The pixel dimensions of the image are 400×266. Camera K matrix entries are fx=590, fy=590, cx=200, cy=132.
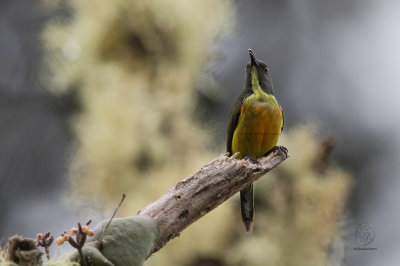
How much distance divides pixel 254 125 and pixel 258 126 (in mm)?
14

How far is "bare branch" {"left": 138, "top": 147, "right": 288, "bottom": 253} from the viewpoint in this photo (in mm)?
863

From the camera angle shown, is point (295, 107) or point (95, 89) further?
point (295, 107)

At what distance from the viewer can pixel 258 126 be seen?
1631 mm

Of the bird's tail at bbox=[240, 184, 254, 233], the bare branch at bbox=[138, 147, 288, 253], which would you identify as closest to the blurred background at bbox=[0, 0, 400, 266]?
the bird's tail at bbox=[240, 184, 254, 233]

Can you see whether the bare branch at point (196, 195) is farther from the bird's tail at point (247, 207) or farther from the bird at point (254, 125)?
the bird at point (254, 125)

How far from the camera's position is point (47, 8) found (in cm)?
198

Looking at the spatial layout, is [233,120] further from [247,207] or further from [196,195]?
[196,195]

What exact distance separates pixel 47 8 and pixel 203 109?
2.08 ft

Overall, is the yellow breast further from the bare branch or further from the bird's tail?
the bare branch

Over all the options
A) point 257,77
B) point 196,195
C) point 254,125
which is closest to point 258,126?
point 254,125

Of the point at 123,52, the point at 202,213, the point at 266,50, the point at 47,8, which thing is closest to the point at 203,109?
the point at 123,52

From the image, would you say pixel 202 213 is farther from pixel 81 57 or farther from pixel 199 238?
pixel 81 57

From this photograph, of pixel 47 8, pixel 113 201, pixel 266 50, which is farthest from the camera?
pixel 266 50

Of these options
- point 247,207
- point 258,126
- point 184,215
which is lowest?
point 184,215
